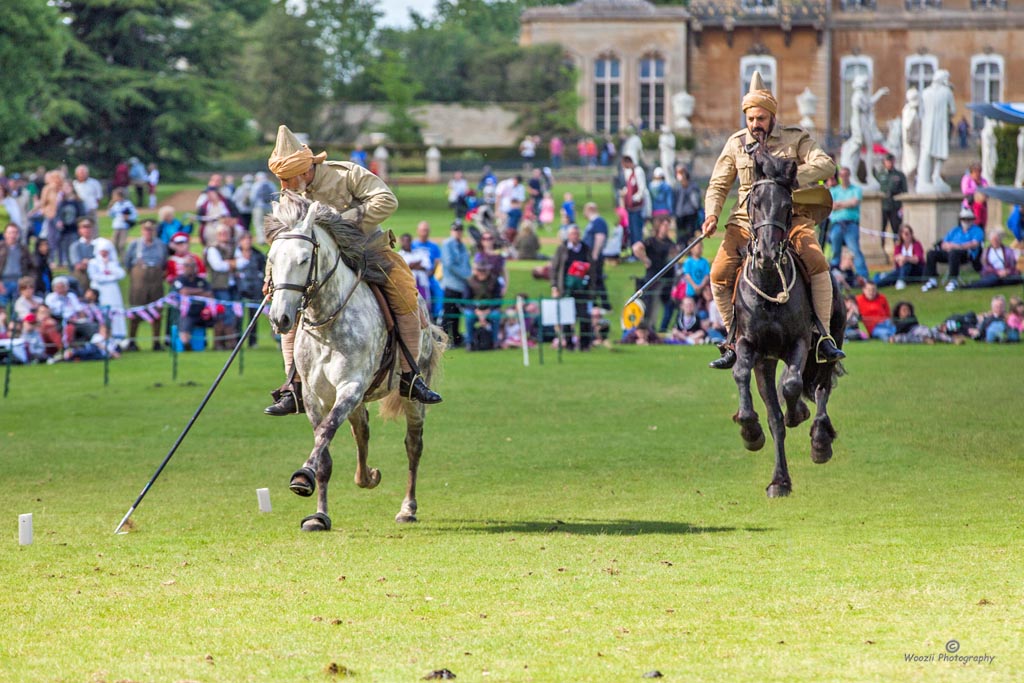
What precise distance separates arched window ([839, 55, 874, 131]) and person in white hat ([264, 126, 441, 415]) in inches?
2480

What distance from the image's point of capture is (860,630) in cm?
845

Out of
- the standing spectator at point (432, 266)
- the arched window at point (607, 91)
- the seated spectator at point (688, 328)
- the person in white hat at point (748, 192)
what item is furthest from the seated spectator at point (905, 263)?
the arched window at point (607, 91)

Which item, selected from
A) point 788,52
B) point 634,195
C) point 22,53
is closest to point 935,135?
point 634,195

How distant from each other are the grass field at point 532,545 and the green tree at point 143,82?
3695 centimetres

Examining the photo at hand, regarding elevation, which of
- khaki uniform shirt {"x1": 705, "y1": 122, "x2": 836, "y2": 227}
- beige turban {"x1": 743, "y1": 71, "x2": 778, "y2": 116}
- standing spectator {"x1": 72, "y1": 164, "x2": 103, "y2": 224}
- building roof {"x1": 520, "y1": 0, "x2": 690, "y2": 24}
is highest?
building roof {"x1": 520, "y1": 0, "x2": 690, "y2": 24}

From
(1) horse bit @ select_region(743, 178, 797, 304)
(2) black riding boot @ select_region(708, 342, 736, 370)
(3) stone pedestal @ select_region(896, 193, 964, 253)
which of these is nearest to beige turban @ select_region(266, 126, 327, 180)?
(1) horse bit @ select_region(743, 178, 797, 304)

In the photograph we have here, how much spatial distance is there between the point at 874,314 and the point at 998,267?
13.6 feet

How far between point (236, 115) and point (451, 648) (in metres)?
58.6

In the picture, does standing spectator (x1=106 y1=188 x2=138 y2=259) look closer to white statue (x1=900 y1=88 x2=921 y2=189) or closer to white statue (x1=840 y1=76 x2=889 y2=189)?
white statue (x1=840 y1=76 x2=889 y2=189)

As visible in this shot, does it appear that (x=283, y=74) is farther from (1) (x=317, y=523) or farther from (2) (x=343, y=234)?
(1) (x=317, y=523)

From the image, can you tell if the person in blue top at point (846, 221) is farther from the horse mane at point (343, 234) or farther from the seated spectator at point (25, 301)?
the horse mane at point (343, 234)

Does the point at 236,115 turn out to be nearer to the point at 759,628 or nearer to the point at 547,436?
the point at 547,436

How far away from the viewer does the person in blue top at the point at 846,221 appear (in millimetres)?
30672

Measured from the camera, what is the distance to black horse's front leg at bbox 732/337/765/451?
43.4ft
